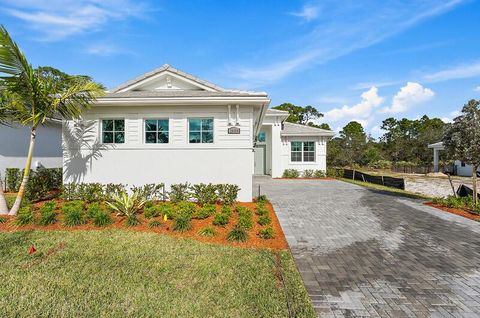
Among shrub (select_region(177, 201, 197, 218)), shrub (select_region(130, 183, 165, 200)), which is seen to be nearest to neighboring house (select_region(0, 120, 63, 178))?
shrub (select_region(130, 183, 165, 200))

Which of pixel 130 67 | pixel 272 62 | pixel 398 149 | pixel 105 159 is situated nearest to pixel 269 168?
pixel 272 62

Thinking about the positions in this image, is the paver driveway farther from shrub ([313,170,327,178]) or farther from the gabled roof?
the gabled roof

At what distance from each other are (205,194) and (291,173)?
1318cm

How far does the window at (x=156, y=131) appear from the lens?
31.4 feet

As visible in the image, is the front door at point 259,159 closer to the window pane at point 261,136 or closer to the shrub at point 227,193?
the window pane at point 261,136

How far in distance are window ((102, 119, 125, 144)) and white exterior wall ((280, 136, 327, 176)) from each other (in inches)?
556

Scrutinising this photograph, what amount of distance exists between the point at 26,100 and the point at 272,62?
1135 centimetres

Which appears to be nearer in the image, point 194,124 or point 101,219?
point 101,219

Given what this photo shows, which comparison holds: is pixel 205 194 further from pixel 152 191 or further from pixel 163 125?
pixel 163 125

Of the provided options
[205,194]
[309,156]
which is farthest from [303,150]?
[205,194]

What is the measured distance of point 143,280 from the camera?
3.89 metres

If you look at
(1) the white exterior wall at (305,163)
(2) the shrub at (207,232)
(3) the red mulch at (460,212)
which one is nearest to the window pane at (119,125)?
(2) the shrub at (207,232)

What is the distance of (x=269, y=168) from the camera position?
859 inches

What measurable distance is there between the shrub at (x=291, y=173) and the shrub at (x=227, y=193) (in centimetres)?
1240
